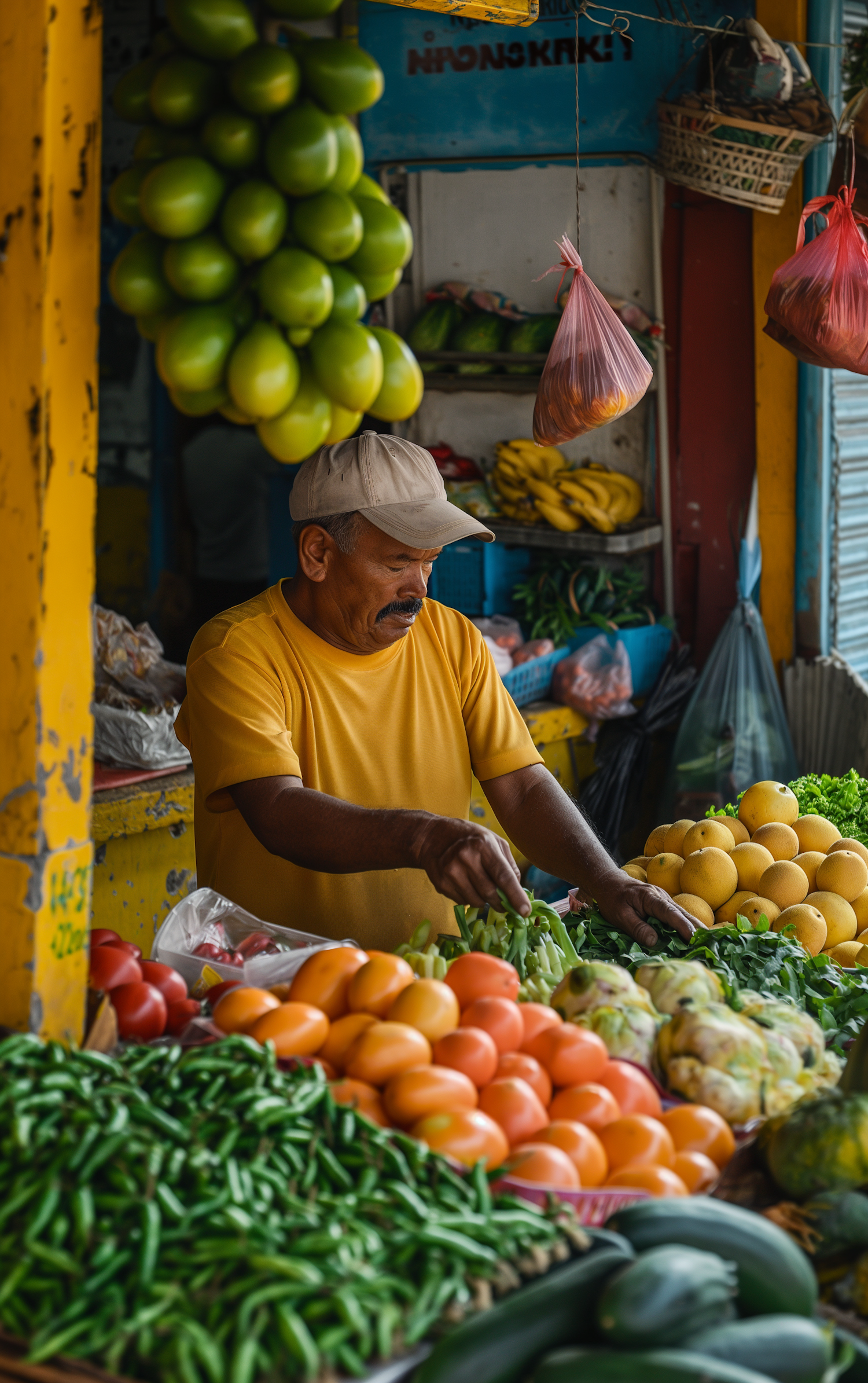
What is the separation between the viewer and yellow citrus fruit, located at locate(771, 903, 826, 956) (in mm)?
3104

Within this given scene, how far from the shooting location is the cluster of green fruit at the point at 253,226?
155cm

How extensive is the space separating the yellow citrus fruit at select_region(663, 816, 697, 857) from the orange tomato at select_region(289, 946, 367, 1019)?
1.71 m

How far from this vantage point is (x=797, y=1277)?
1462mm

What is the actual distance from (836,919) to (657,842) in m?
0.60

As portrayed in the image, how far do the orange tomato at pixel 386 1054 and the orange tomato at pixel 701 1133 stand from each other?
39 centimetres

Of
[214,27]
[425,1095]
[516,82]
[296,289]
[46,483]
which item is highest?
[516,82]

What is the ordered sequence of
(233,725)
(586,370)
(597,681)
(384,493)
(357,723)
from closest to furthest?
(233,725)
(384,493)
(357,723)
(586,370)
(597,681)

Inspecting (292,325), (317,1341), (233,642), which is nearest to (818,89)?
(233,642)

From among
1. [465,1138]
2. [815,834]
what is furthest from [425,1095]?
[815,834]

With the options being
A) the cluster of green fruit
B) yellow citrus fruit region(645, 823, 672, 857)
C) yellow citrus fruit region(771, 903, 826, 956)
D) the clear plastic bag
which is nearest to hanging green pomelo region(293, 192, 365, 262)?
the cluster of green fruit

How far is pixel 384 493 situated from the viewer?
2889 mm

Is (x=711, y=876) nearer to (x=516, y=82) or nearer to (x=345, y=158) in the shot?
(x=345, y=158)

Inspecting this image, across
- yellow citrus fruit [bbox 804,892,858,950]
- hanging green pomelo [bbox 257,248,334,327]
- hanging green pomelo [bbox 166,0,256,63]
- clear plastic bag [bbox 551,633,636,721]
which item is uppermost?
hanging green pomelo [bbox 166,0,256,63]

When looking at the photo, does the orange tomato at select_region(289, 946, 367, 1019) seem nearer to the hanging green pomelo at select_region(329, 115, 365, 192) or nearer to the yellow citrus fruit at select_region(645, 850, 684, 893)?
the hanging green pomelo at select_region(329, 115, 365, 192)
